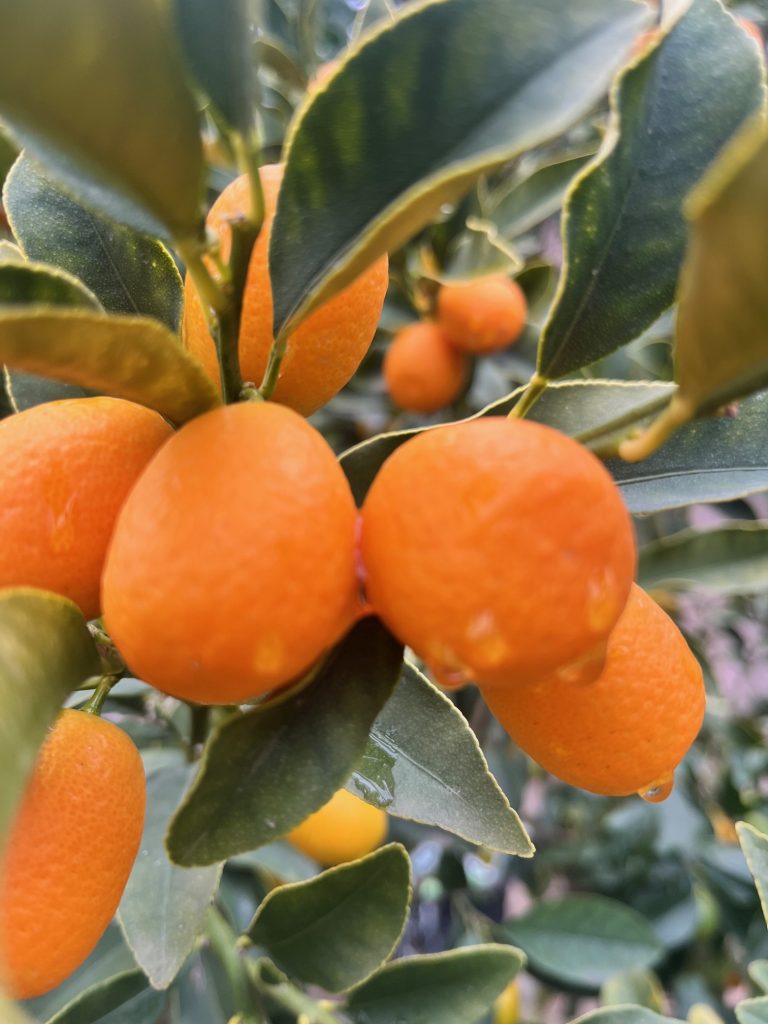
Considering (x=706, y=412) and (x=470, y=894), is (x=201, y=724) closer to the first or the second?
(x=706, y=412)

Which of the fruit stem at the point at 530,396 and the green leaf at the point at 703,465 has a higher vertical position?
the fruit stem at the point at 530,396

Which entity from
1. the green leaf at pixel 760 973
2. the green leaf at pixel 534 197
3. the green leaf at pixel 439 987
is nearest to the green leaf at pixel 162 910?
the green leaf at pixel 439 987

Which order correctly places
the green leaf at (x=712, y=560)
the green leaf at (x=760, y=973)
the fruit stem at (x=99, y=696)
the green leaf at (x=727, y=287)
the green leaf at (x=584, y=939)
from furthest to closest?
the green leaf at (x=584, y=939) < the green leaf at (x=712, y=560) < the green leaf at (x=760, y=973) < the fruit stem at (x=99, y=696) < the green leaf at (x=727, y=287)

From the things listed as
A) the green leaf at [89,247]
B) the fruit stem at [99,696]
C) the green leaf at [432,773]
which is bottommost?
the green leaf at [432,773]

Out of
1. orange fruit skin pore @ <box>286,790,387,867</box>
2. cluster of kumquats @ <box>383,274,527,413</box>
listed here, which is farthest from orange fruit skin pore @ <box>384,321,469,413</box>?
orange fruit skin pore @ <box>286,790,387,867</box>

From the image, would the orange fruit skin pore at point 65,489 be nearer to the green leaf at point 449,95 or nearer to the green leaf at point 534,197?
→ the green leaf at point 449,95

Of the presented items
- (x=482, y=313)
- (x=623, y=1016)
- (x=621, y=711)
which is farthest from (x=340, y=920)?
(x=482, y=313)

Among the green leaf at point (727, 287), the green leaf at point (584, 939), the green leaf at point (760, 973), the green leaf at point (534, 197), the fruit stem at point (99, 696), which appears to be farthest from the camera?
the green leaf at point (534, 197)

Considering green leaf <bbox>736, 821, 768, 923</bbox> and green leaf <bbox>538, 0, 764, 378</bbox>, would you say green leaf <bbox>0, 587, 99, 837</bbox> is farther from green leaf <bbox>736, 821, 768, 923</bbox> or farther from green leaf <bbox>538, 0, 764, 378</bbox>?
green leaf <bbox>736, 821, 768, 923</bbox>
